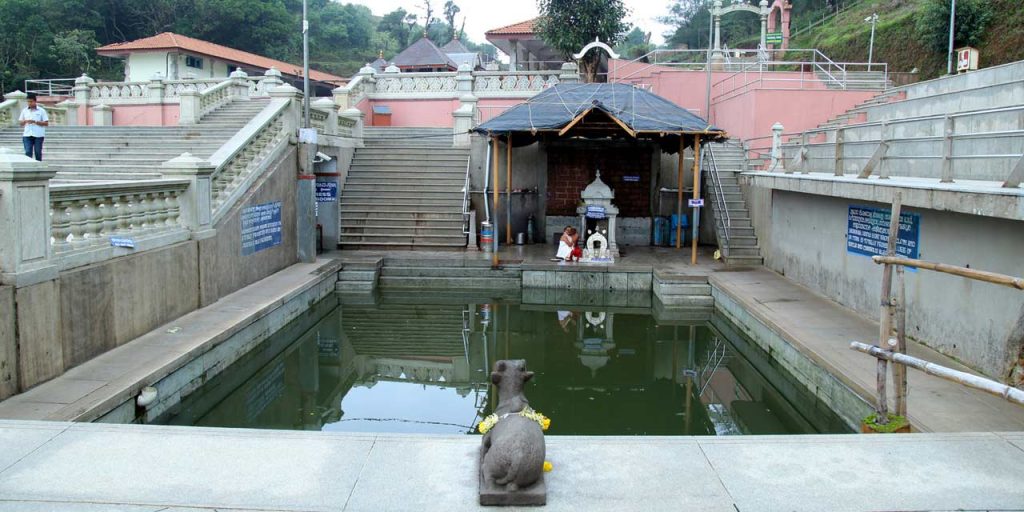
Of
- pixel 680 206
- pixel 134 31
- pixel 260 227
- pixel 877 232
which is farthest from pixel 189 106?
pixel 134 31

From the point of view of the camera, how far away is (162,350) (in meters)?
7.79

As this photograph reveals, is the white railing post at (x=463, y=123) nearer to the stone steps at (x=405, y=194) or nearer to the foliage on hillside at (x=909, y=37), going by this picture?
the stone steps at (x=405, y=194)

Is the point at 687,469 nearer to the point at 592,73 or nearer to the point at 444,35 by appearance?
the point at 592,73

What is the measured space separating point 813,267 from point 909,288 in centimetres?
317

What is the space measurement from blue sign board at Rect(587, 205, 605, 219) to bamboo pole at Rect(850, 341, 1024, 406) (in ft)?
32.6

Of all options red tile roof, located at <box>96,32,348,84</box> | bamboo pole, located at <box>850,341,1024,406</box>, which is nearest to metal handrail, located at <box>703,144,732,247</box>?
bamboo pole, located at <box>850,341,1024,406</box>

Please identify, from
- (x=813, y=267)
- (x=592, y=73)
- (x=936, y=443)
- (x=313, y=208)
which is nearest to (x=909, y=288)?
(x=813, y=267)

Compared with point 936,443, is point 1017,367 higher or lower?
higher

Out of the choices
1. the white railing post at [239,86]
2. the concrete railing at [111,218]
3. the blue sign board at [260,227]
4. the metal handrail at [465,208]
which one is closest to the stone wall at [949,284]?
the metal handrail at [465,208]

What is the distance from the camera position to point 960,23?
997 inches

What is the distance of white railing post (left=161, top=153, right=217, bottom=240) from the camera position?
386 inches

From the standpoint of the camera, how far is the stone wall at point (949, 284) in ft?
23.9

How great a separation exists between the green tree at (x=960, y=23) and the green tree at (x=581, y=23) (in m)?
10.9

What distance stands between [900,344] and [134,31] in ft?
155
